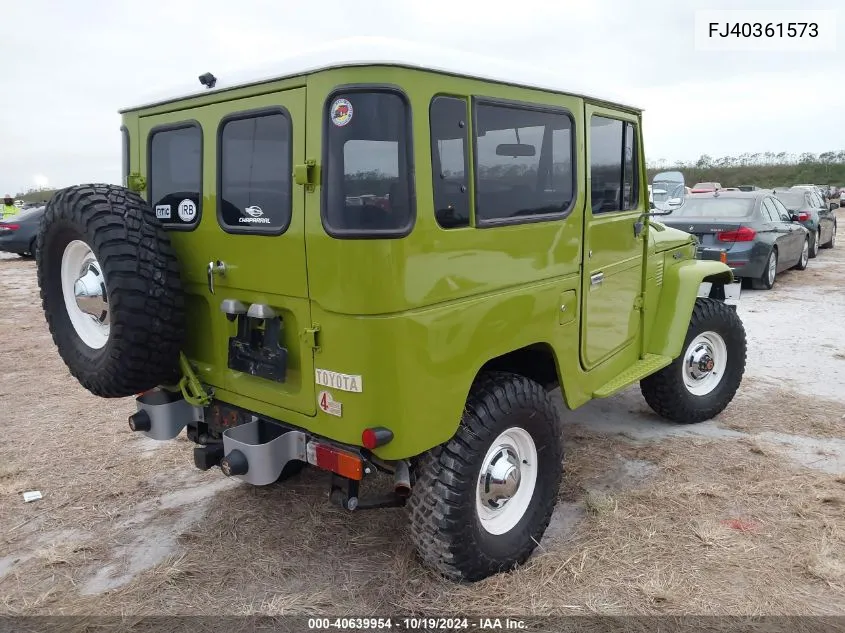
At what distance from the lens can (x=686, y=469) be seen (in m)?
4.24

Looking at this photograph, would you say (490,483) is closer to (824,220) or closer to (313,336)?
(313,336)

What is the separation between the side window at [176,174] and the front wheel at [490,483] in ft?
5.31

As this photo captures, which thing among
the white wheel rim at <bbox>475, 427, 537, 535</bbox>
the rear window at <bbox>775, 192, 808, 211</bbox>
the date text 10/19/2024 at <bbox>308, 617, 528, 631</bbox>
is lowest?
the date text 10/19/2024 at <bbox>308, 617, 528, 631</bbox>

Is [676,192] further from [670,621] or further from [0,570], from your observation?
[0,570]

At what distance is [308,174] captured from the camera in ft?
8.49

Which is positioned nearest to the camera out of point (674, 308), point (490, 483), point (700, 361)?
point (490, 483)

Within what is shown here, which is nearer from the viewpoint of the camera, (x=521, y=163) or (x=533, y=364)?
(x=521, y=163)

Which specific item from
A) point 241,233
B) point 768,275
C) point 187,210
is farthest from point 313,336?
point 768,275

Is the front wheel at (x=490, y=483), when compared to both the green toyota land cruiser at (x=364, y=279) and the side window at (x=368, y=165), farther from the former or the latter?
the side window at (x=368, y=165)

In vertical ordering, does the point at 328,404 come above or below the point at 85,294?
below

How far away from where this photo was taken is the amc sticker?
8.88 ft

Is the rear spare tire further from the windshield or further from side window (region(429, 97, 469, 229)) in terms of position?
the windshield

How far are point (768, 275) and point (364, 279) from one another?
9.58 metres

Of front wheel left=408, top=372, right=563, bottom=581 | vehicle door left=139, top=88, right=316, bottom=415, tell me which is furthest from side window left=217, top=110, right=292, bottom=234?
front wheel left=408, top=372, right=563, bottom=581
